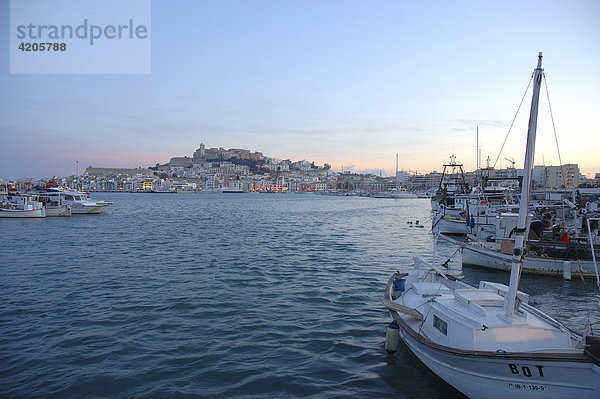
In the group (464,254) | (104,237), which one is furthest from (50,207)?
(464,254)

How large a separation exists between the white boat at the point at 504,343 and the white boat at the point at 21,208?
155 feet

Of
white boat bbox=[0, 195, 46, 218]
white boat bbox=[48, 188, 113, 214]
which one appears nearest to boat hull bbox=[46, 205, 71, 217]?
white boat bbox=[0, 195, 46, 218]

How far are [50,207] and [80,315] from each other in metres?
41.3

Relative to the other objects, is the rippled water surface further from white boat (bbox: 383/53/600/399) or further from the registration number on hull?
the registration number on hull

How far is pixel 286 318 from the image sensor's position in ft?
37.3

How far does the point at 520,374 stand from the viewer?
6.02 metres

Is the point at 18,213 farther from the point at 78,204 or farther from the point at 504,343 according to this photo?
the point at 504,343

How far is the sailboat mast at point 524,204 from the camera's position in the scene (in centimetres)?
679

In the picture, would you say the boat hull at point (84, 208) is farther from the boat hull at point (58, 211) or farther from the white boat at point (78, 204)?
the boat hull at point (58, 211)

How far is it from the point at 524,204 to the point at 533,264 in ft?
Answer: 40.2

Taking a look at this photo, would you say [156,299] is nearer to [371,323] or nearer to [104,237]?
[371,323]

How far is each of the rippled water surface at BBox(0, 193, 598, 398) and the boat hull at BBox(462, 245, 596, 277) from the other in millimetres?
548

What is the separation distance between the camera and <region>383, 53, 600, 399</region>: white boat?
5.73 meters

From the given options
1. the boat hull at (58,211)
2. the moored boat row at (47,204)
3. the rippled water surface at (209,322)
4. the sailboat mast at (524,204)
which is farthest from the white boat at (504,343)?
the boat hull at (58,211)
